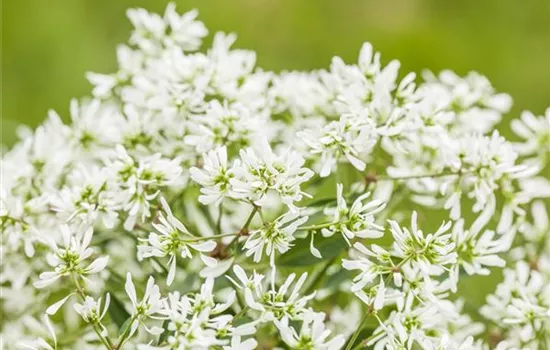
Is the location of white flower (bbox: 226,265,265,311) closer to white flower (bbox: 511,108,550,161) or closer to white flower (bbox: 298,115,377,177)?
white flower (bbox: 298,115,377,177)

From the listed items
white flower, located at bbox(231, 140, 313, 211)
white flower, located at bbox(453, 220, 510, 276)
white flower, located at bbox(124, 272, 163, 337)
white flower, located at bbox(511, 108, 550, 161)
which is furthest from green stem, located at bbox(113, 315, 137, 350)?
white flower, located at bbox(511, 108, 550, 161)

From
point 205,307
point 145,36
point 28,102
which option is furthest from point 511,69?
point 205,307

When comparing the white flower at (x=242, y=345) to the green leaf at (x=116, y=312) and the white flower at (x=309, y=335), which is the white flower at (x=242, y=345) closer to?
the white flower at (x=309, y=335)

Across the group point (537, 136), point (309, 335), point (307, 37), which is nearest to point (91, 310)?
point (309, 335)

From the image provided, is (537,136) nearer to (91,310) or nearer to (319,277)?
(319,277)

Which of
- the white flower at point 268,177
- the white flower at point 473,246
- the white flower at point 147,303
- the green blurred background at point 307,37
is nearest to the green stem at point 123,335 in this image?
the white flower at point 147,303

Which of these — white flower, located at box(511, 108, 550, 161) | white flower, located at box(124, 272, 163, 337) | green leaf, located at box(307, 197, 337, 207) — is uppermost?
white flower, located at box(511, 108, 550, 161)

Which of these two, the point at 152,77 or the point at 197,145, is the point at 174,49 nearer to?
the point at 152,77
